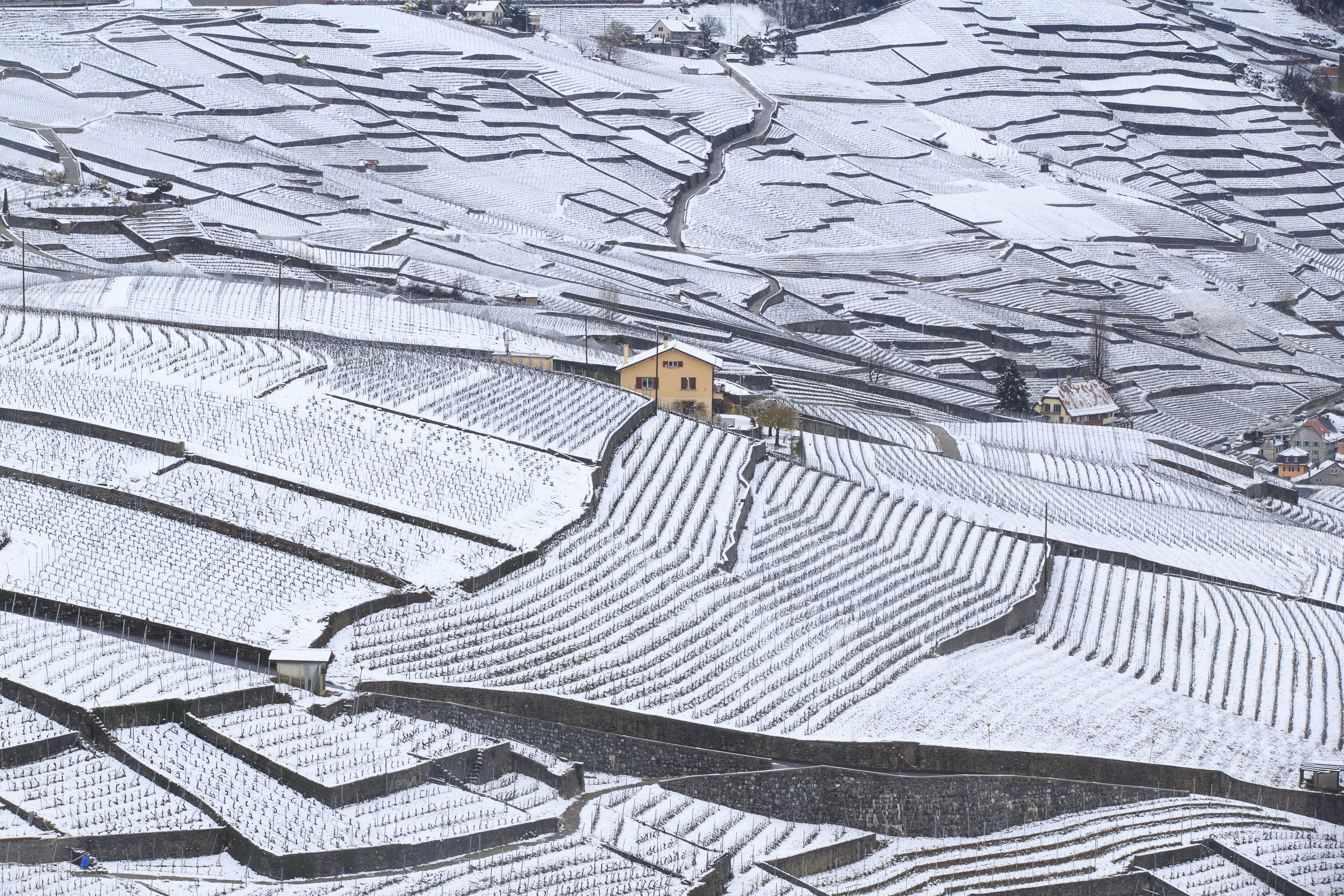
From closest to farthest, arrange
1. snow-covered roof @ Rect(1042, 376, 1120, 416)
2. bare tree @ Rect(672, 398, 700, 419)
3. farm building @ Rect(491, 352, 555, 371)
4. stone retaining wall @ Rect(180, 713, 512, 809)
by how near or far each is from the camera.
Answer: stone retaining wall @ Rect(180, 713, 512, 809), bare tree @ Rect(672, 398, 700, 419), farm building @ Rect(491, 352, 555, 371), snow-covered roof @ Rect(1042, 376, 1120, 416)

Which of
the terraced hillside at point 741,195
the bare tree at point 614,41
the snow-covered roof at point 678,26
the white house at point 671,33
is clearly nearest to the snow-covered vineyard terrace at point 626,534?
the terraced hillside at point 741,195

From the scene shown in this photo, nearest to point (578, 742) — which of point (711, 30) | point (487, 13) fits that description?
point (487, 13)

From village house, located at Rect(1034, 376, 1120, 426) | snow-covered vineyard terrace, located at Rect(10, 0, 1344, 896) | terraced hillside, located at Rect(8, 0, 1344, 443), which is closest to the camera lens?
snow-covered vineyard terrace, located at Rect(10, 0, 1344, 896)

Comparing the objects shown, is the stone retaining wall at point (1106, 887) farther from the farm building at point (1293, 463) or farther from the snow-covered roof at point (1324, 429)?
the snow-covered roof at point (1324, 429)

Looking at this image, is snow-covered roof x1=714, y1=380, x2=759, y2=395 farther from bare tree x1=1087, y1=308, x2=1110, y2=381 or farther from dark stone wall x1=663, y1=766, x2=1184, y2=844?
dark stone wall x1=663, y1=766, x2=1184, y2=844

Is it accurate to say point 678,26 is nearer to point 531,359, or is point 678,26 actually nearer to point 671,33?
point 671,33

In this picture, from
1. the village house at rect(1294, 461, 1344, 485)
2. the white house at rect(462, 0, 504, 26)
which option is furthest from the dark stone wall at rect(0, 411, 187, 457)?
the white house at rect(462, 0, 504, 26)

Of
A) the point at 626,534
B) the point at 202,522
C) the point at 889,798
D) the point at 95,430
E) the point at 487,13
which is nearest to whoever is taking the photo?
the point at 889,798
